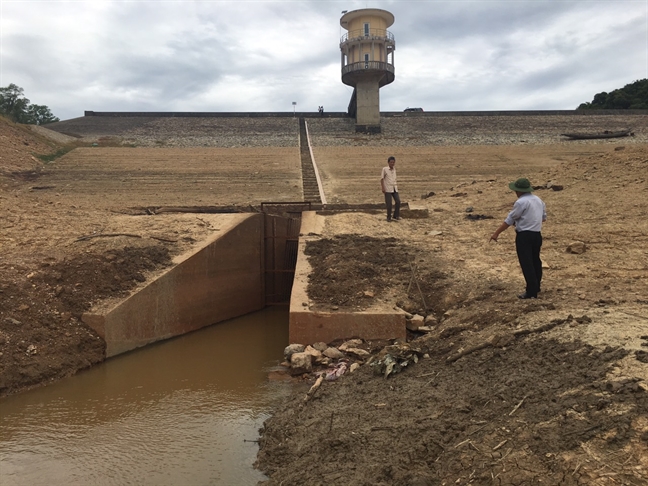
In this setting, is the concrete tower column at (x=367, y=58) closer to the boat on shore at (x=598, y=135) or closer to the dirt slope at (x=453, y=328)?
the boat on shore at (x=598, y=135)

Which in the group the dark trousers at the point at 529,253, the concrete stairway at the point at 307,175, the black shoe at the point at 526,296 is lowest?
the black shoe at the point at 526,296

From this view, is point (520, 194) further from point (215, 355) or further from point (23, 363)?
point (23, 363)

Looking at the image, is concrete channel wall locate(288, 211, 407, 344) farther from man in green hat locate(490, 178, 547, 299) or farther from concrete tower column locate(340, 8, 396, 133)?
concrete tower column locate(340, 8, 396, 133)

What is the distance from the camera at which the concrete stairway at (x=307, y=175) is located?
18003 mm

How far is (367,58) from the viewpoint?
112ft

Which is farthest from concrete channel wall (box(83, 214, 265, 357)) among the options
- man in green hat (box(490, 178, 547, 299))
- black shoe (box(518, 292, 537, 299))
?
black shoe (box(518, 292, 537, 299))

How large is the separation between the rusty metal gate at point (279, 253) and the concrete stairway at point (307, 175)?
442 cm

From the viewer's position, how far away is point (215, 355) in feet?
26.9

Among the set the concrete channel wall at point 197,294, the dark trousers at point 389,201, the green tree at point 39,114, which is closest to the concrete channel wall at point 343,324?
the concrete channel wall at point 197,294

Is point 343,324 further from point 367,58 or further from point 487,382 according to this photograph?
point 367,58

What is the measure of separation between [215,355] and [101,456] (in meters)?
3.28

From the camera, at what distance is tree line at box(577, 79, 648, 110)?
4281 centimetres

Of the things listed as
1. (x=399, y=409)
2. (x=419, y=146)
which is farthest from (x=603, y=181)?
(x=419, y=146)

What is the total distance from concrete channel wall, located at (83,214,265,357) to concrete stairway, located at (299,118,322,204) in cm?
583
